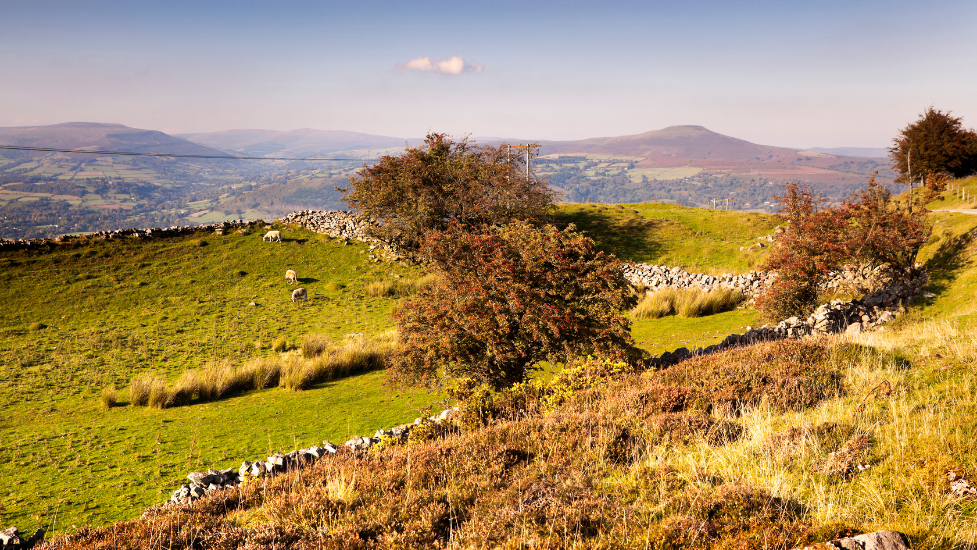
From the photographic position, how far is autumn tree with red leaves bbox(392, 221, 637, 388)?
28.2 ft

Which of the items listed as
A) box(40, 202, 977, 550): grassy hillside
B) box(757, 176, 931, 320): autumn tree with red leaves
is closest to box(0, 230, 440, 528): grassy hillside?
box(40, 202, 977, 550): grassy hillside

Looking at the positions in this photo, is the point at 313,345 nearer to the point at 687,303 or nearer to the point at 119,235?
the point at 687,303

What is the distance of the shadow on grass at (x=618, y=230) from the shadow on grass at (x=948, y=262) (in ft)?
41.4

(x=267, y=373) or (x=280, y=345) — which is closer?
(x=267, y=373)

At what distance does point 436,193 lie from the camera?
27594 mm

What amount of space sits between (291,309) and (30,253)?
50.2 feet

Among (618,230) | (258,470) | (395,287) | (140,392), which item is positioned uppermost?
(618,230)

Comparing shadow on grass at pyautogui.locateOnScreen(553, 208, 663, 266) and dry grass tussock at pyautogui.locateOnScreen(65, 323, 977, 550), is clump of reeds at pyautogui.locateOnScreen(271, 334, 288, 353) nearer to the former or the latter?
dry grass tussock at pyautogui.locateOnScreen(65, 323, 977, 550)

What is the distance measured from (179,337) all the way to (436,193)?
1497 cm

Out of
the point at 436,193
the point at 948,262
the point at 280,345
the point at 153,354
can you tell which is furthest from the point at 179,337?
the point at 948,262

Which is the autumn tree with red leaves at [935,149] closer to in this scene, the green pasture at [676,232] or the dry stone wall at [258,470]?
the green pasture at [676,232]

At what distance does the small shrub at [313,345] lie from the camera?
588 inches

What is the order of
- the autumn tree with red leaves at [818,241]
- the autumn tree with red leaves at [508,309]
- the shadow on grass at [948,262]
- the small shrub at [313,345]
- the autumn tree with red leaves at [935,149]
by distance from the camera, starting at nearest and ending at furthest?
the autumn tree with red leaves at [508,309]
the autumn tree with red leaves at [818,241]
the small shrub at [313,345]
the shadow on grass at [948,262]
the autumn tree with red leaves at [935,149]

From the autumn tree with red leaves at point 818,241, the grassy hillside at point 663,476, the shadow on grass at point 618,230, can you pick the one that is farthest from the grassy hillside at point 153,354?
the shadow on grass at point 618,230
